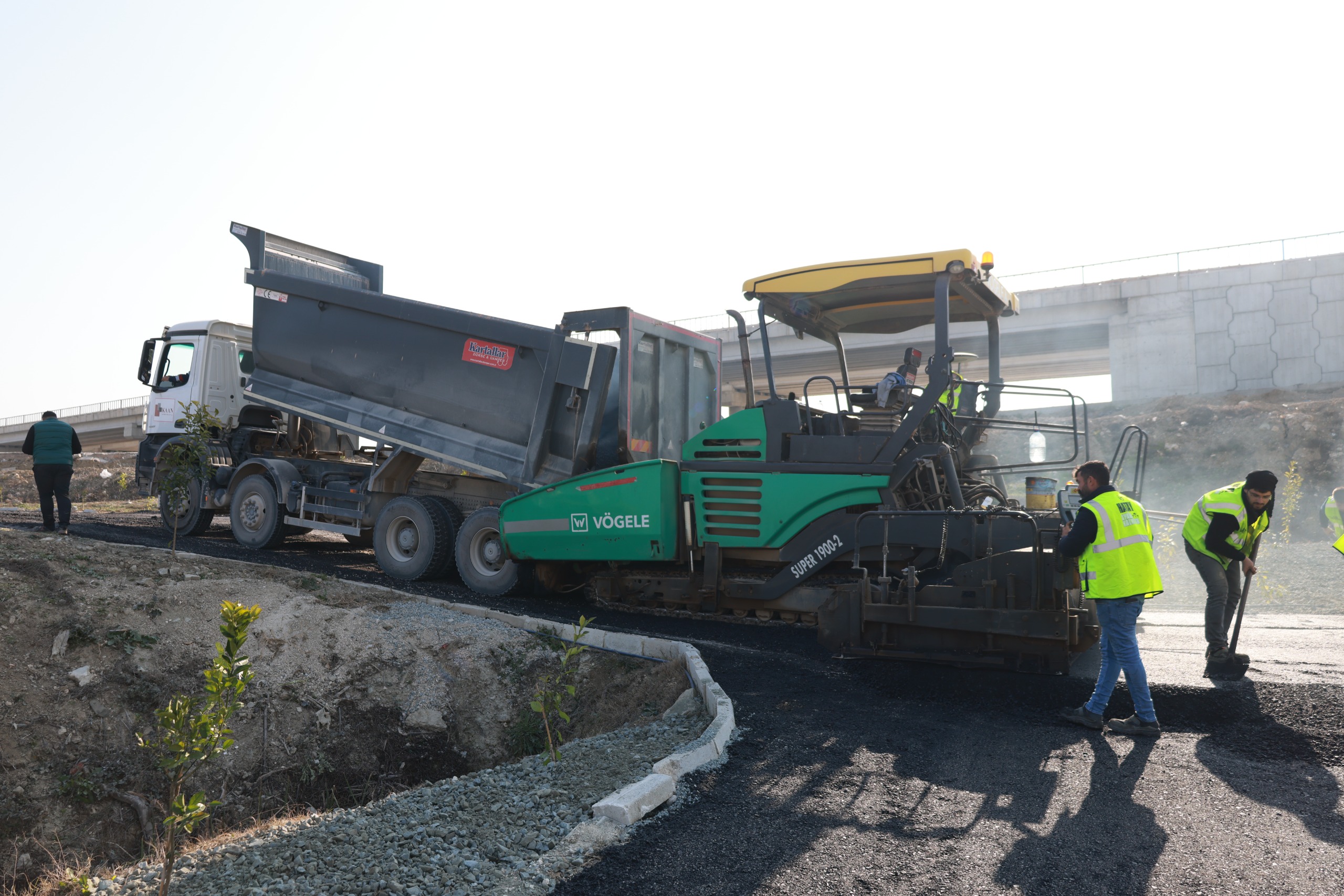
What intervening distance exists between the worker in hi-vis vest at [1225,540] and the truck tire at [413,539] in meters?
6.65

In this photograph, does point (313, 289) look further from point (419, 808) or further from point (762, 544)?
point (419, 808)

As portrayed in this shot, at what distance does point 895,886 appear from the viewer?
2742 mm

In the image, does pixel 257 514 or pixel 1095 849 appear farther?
pixel 257 514

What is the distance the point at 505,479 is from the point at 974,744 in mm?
5362

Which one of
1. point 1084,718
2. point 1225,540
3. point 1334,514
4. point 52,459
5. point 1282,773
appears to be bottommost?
point 1282,773

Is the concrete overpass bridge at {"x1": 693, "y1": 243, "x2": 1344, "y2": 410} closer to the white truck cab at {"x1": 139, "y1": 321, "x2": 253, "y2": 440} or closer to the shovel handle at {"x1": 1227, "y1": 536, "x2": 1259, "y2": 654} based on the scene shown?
the white truck cab at {"x1": 139, "y1": 321, "x2": 253, "y2": 440}

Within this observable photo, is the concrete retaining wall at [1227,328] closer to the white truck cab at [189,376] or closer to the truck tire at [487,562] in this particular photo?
the truck tire at [487,562]

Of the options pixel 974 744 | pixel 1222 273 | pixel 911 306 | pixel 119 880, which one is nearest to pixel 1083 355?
pixel 1222 273

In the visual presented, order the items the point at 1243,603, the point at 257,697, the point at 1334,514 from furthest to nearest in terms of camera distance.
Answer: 1. the point at 1334,514
2. the point at 1243,603
3. the point at 257,697

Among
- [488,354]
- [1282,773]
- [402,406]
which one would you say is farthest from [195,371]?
[1282,773]

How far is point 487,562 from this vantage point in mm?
8641

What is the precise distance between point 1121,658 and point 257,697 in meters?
5.19

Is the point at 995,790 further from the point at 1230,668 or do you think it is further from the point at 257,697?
the point at 257,697

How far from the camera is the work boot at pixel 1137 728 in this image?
4387mm
